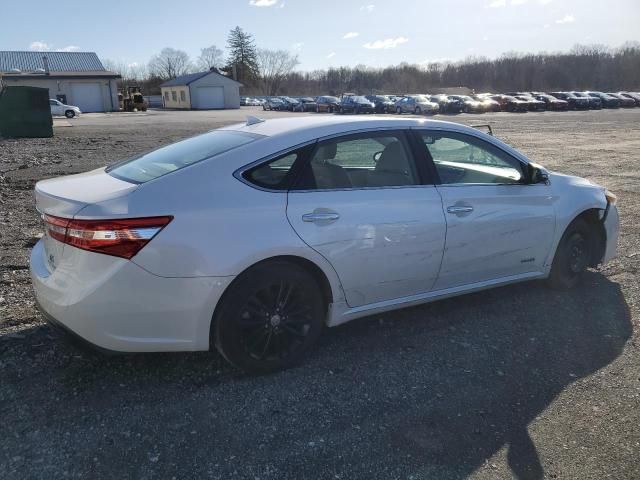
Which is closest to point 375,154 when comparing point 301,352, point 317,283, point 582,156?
point 317,283

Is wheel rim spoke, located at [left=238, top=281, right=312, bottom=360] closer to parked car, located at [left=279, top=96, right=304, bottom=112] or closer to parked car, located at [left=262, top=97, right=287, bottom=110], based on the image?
parked car, located at [left=279, top=96, right=304, bottom=112]

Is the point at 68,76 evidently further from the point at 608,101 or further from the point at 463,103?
the point at 608,101

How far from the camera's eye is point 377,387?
133 inches

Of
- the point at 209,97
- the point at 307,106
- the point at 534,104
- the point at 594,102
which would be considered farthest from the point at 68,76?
the point at 594,102

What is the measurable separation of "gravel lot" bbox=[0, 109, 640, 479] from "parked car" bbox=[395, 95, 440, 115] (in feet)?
142

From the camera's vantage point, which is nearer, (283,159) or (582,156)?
(283,159)

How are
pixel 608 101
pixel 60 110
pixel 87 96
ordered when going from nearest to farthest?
pixel 60 110 → pixel 608 101 → pixel 87 96

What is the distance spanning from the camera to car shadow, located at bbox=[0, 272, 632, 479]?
9.16 feet

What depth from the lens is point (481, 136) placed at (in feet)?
14.3

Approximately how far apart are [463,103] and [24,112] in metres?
37.9

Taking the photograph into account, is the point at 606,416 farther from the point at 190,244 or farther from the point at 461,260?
the point at 190,244

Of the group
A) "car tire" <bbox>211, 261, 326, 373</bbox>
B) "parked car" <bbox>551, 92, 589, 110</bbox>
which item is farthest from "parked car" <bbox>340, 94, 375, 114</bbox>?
"car tire" <bbox>211, 261, 326, 373</bbox>

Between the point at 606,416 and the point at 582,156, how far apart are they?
14081mm

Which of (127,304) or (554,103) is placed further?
(554,103)
